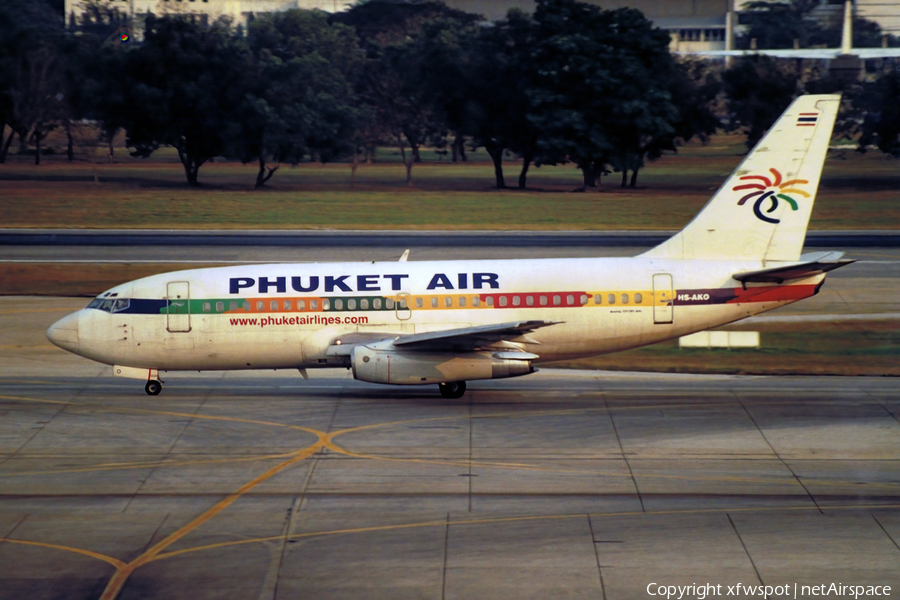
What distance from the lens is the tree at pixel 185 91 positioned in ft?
279

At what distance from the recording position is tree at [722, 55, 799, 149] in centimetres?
8144

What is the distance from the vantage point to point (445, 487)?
21.9m

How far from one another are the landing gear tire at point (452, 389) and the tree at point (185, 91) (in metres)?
59.8

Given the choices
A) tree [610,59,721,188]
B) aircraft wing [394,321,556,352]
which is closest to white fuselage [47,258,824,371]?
aircraft wing [394,321,556,352]

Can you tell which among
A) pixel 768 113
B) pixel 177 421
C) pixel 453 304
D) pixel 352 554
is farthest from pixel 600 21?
pixel 352 554

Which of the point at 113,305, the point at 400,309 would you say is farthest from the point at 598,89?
the point at 113,305

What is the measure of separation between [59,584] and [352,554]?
16.4ft

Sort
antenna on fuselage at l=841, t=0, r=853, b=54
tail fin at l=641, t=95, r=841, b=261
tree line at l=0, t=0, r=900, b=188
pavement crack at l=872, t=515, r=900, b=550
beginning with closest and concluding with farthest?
pavement crack at l=872, t=515, r=900, b=550
tail fin at l=641, t=95, r=841, b=261
tree line at l=0, t=0, r=900, b=188
antenna on fuselage at l=841, t=0, r=853, b=54

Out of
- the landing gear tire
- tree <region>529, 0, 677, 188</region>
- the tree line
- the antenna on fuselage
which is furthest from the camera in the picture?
the antenna on fuselage

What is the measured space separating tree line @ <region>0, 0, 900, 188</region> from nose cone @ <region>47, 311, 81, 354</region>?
187ft

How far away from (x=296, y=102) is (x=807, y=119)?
64.4 m

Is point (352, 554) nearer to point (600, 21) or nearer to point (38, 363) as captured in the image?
point (38, 363)

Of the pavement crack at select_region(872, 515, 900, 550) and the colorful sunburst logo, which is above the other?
the colorful sunburst logo

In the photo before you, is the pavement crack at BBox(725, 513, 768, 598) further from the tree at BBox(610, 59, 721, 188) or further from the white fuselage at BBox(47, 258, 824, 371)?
the tree at BBox(610, 59, 721, 188)
